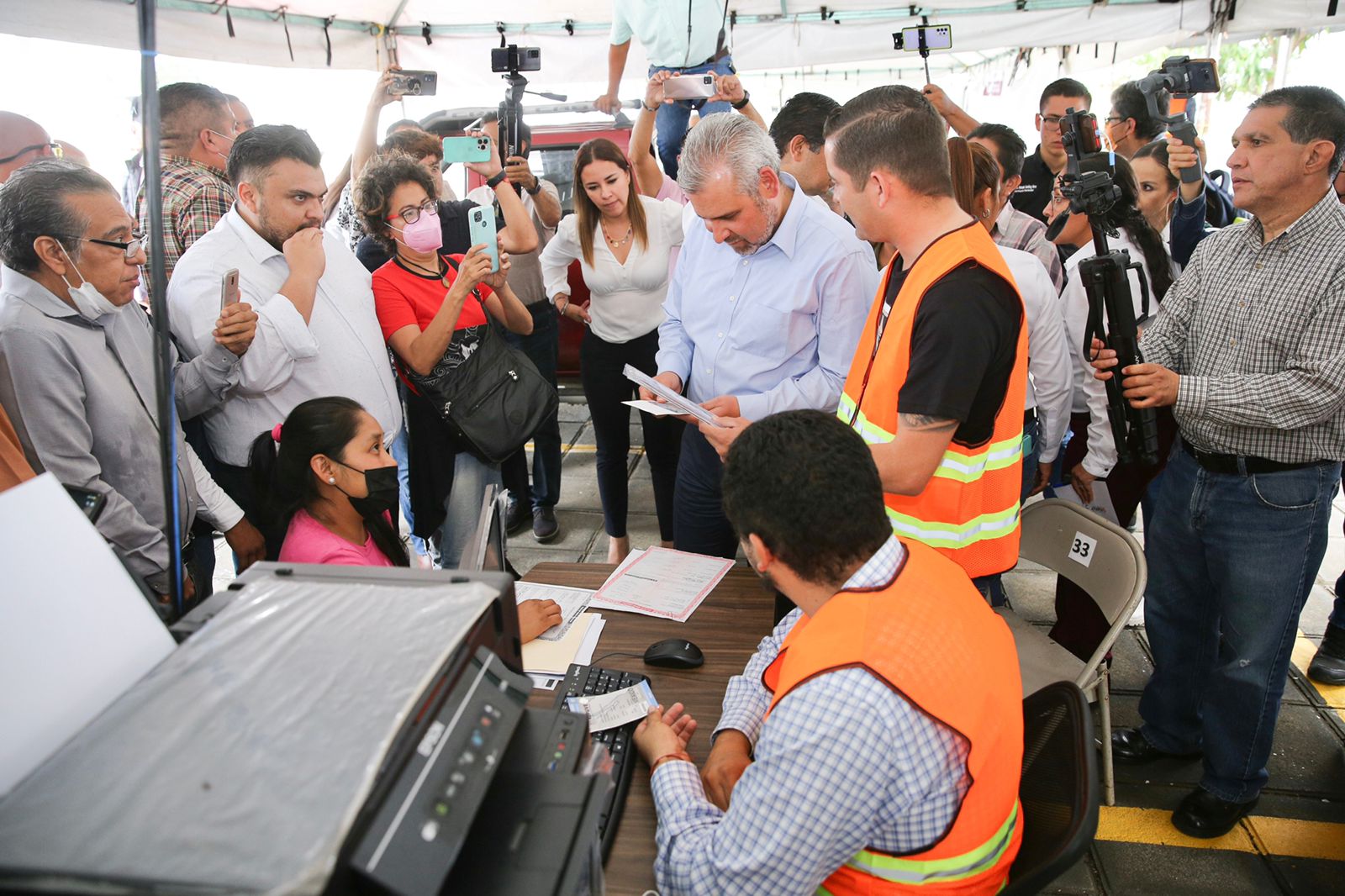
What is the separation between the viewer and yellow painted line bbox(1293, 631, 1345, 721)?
289 cm

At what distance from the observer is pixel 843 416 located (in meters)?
2.11

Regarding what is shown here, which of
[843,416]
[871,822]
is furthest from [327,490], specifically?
→ [871,822]

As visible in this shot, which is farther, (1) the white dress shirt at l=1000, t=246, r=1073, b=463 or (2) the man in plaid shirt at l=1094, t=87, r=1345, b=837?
(1) the white dress shirt at l=1000, t=246, r=1073, b=463

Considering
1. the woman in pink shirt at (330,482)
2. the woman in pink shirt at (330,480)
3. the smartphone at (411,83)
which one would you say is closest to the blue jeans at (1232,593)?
the woman in pink shirt at (330,482)

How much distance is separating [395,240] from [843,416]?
5.42 ft

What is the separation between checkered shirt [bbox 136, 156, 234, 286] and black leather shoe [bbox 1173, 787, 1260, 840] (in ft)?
12.2

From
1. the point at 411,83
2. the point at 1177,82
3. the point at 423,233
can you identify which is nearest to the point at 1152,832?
the point at 1177,82

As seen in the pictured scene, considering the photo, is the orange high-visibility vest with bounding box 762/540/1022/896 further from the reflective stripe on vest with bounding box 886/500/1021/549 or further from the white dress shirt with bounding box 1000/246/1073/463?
the white dress shirt with bounding box 1000/246/1073/463

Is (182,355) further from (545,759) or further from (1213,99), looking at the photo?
(1213,99)

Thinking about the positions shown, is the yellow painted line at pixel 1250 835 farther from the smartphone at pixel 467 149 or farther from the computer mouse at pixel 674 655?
the smartphone at pixel 467 149

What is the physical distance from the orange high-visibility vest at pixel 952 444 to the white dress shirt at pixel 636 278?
6.06ft

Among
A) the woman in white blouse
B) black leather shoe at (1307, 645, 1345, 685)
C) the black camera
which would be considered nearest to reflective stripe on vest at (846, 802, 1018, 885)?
the woman in white blouse

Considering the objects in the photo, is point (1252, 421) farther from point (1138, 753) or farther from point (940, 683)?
point (940, 683)

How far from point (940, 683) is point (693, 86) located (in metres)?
3.36
